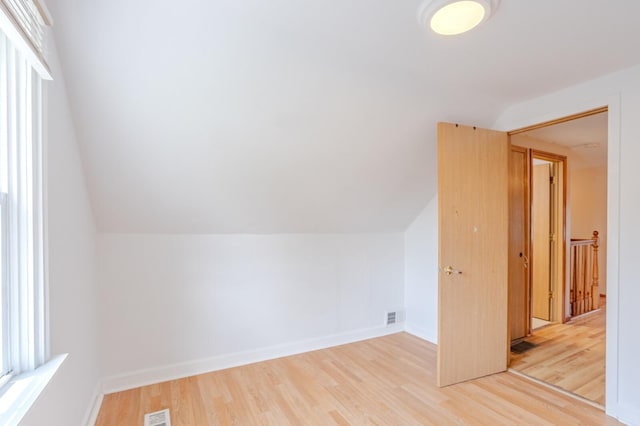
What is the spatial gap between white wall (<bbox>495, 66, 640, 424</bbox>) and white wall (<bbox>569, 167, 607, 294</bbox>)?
4.03 m

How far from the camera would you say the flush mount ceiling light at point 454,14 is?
4.67 feet

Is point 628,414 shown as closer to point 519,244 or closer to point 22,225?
point 519,244

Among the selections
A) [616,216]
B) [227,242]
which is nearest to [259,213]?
[227,242]

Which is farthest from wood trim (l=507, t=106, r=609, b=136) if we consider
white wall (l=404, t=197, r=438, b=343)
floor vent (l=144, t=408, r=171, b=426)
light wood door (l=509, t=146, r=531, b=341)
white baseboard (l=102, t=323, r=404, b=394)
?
floor vent (l=144, t=408, r=171, b=426)

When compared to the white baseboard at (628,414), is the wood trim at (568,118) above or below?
above

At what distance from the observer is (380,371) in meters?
2.73

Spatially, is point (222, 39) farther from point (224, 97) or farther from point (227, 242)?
point (227, 242)

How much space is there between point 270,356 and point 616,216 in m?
2.93

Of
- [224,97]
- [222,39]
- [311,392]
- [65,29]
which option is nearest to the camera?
[65,29]

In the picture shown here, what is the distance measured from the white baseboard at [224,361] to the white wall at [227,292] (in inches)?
1.4

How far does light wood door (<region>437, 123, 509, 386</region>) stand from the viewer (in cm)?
250

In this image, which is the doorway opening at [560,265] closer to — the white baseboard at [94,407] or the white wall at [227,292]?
the white wall at [227,292]

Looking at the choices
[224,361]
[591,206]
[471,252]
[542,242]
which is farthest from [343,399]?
[591,206]

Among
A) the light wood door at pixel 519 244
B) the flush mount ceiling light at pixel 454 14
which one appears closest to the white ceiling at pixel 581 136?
the light wood door at pixel 519 244
